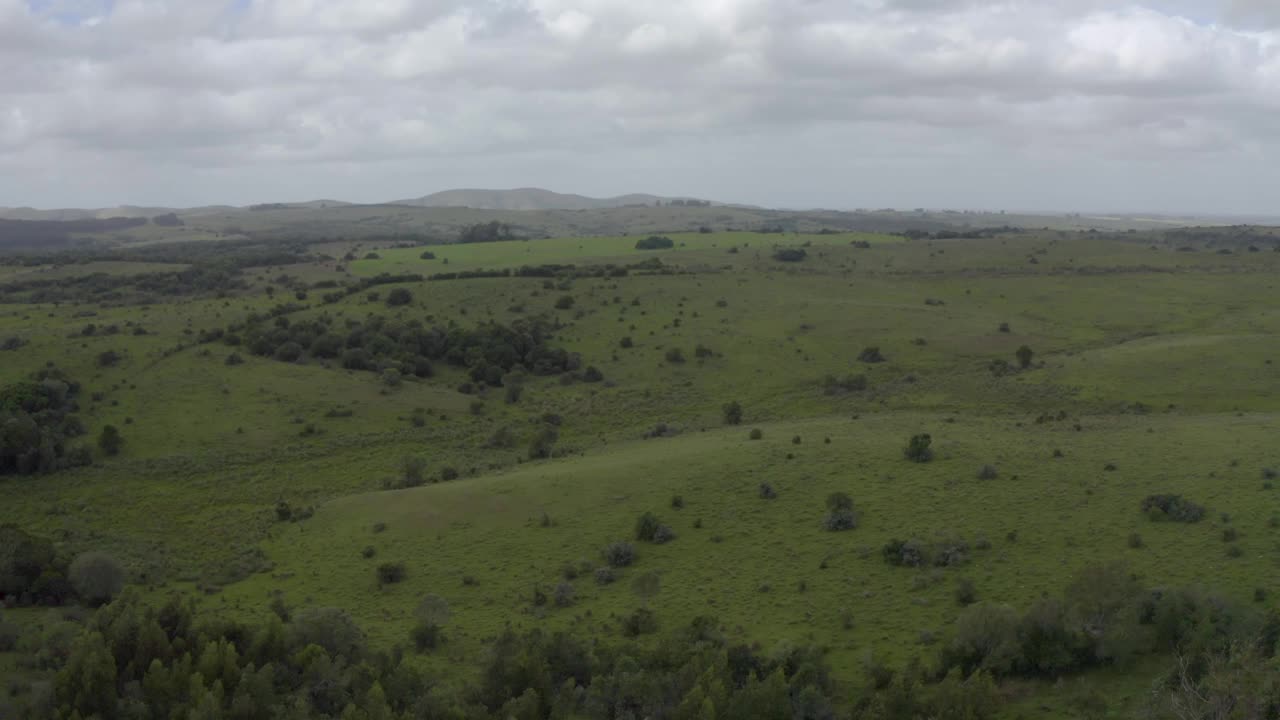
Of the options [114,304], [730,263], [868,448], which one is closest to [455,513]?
[868,448]

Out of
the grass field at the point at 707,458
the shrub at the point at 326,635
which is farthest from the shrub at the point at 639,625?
the shrub at the point at 326,635

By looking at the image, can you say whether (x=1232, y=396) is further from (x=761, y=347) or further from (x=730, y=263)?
(x=730, y=263)

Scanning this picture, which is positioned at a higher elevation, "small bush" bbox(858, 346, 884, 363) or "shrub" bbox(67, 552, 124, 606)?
"small bush" bbox(858, 346, 884, 363)

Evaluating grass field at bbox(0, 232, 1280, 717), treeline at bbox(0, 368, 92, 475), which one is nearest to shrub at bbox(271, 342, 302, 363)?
grass field at bbox(0, 232, 1280, 717)

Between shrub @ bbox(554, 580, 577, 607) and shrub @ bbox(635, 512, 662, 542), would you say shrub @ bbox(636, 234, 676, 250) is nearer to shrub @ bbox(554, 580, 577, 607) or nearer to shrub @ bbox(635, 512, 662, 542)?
shrub @ bbox(635, 512, 662, 542)

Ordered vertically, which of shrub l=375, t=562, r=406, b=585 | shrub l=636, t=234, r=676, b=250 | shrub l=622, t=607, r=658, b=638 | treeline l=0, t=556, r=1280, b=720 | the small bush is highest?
shrub l=636, t=234, r=676, b=250

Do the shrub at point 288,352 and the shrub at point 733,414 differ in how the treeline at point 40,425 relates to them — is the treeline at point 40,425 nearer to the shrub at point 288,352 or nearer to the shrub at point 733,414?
the shrub at point 288,352

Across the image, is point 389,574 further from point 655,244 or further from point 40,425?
point 655,244
